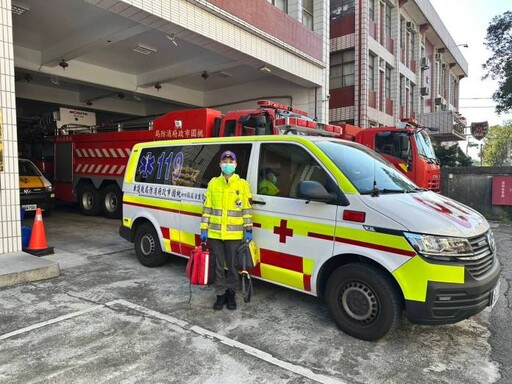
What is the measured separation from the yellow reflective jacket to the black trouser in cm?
10

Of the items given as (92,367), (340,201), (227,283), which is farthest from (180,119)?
(92,367)

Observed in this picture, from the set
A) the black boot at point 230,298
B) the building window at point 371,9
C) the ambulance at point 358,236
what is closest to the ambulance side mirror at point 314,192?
the ambulance at point 358,236

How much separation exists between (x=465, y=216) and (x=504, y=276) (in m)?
3.15

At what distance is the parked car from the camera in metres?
10.8

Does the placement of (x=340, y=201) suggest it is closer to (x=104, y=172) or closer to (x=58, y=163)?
(x=104, y=172)

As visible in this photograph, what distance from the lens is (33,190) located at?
11.1 meters

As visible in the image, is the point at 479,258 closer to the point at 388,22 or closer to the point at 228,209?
the point at 228,209

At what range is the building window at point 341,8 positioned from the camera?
19.5 meters

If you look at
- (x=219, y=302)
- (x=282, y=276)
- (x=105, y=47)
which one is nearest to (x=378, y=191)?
(x=282, y=276)

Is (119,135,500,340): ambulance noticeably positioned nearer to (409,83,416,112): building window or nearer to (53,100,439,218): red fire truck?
(53,100,439,218): red fire truck

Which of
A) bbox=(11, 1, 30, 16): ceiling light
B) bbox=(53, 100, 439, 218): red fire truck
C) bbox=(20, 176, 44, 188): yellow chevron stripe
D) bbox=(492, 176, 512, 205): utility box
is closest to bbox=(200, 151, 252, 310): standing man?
bbox=(53, 100, 439, 218): red fire truck

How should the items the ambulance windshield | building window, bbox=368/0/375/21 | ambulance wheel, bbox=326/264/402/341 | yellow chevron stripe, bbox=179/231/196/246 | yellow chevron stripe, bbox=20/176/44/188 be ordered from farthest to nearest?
1. building window, bbox=368/0/375/21
2. yellow chevron stripe, bbox=20/176/44/188
3. yellow chevron stripe, bbox=179/231/196/246
4. the ambulance windshield
5. ambulance wheel, bbox=326/264/402/341

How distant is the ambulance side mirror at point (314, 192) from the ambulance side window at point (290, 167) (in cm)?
14

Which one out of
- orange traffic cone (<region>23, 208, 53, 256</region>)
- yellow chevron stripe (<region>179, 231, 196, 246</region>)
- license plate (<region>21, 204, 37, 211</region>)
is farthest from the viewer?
license plate (<region>21, 204, 37, 211</region>)
